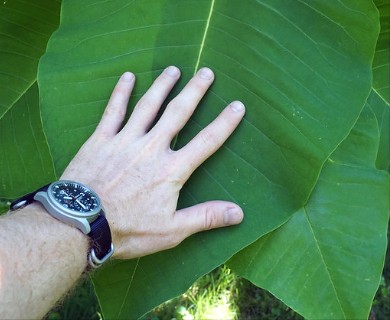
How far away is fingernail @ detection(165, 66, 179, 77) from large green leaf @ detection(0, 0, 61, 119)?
50cm

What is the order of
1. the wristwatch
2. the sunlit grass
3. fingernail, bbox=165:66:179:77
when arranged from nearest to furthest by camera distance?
1. the wristwatch
2. fingernail, bbox=165:66:179:77
3. the sunlit grass

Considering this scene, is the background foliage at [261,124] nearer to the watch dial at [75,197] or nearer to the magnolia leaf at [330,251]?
the magnolia leaf at [330,251]

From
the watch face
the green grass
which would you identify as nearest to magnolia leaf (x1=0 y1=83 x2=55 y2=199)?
the watch face

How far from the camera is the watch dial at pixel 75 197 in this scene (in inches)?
45.2

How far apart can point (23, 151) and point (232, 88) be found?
712mm

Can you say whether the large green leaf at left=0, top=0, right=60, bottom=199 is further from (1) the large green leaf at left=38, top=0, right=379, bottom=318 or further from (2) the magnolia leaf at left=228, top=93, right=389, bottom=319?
(2) the magnolia leaf at left=228, top=93, right=389, bottom=319

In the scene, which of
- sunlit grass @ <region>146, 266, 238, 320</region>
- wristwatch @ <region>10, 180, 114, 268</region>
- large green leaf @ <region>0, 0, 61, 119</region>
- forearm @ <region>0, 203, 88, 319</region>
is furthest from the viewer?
sunlit grass @ <region>146, 266, 238, 320</region>

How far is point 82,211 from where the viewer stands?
3.75 feet

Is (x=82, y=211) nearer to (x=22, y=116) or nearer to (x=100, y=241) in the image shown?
(x=100, y=241)

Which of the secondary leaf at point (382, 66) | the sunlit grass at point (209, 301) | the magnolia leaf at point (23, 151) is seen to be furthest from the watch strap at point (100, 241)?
the sunlit grass at point (209, 301)

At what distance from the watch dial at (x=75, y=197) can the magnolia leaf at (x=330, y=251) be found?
36 centimetres

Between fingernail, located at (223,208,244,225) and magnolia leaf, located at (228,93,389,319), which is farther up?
fingernail, located at (223,208,244,225)

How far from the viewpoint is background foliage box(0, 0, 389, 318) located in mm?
1222

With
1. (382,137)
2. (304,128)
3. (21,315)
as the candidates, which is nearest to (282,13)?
(304,128)
